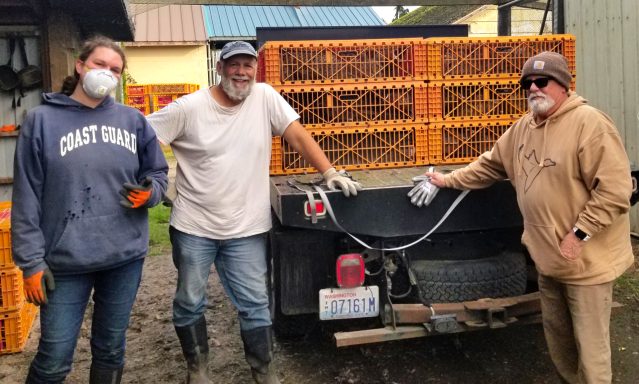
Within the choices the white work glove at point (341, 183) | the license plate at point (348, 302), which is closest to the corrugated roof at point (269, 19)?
the white work glove at point (341, 183)

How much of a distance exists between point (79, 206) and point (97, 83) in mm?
579

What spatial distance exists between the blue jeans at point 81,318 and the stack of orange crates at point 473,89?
2342mm

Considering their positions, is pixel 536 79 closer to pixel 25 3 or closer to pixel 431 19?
pixel 25 3

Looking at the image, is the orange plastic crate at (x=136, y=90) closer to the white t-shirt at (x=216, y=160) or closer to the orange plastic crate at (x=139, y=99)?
the orange plastic crate at (x=139, y=99)

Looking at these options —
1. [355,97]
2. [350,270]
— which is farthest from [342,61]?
[350,270]

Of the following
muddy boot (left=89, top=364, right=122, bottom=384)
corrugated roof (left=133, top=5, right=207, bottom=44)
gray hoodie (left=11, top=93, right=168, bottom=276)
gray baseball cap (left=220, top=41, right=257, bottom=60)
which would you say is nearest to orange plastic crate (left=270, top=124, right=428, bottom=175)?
gray baseball cap (left=220, top=41, right=257, bottom=60)

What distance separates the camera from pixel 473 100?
4.32 m

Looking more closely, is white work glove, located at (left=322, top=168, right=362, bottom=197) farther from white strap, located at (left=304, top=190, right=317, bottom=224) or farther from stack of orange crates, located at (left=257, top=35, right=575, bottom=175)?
stack of orange crates, located at (left=257, top=35, right=575, bottom=175)

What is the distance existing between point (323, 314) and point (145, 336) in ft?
6.26

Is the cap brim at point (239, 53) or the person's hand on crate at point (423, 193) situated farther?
the person's hand on crate at point (423, 193)

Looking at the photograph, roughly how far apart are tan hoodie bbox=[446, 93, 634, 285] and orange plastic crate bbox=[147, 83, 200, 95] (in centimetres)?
1718

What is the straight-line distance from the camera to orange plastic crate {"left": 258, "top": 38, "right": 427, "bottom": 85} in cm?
405

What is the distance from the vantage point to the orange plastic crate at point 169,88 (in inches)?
758

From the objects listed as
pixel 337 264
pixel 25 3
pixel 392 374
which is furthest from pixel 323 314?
pixel 25 3
